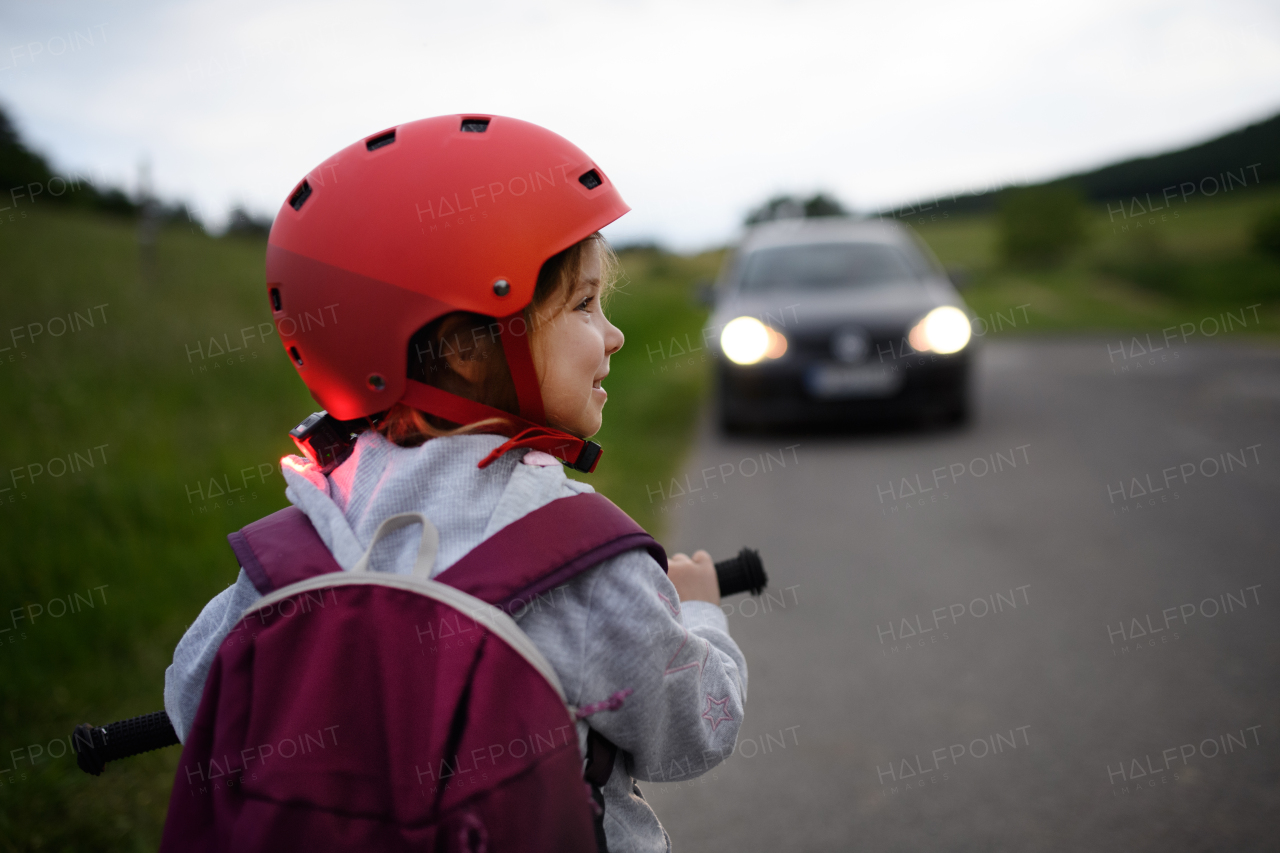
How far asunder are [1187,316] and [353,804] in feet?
80.2

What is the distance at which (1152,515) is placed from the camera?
4.86m

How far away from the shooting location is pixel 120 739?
1.26 metres

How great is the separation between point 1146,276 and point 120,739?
1399 inches

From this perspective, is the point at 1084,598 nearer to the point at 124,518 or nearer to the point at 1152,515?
the point at 1152,515

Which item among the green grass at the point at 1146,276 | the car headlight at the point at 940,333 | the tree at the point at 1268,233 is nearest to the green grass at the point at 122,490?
the car headlight at the point at 940,333

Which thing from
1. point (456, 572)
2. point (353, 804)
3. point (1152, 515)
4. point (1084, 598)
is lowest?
point (1152, 515)

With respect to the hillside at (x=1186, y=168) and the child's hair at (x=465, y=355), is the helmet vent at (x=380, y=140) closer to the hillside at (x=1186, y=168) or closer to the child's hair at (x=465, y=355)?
the child's hair at (x=465, y=355)

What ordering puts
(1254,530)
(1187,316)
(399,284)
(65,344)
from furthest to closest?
(1187,316) < (65,344) < (1254,530) < (399,284)

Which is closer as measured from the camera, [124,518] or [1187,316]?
[124,518]

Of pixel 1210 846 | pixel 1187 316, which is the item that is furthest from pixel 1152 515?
pixel 1187 316

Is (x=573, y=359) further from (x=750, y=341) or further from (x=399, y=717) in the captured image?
(x=750, y=341)

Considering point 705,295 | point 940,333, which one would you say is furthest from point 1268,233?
point 705,295

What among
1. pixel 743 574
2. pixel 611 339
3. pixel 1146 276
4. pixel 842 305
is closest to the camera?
pixel 611 339

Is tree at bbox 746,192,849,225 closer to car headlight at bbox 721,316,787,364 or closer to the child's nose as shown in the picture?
car headlight at bbox 721,316,787,364
